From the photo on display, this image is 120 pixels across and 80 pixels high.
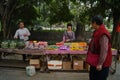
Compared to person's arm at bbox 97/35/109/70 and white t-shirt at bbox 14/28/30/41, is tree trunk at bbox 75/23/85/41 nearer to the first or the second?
white t-shirt at bbox 14/28/30/41

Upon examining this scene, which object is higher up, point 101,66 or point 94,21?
point 94,21

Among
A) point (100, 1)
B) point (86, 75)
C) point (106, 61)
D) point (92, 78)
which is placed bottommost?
point (86, 75)

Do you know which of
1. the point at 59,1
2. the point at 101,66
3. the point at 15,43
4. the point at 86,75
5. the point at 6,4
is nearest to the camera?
the point at 101,66

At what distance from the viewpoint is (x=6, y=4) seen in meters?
19.2

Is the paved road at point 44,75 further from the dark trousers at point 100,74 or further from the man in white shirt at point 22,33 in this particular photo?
the dark trousers at point 100,74

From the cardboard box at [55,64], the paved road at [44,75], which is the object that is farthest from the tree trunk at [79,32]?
the cardboard box at [55,64]

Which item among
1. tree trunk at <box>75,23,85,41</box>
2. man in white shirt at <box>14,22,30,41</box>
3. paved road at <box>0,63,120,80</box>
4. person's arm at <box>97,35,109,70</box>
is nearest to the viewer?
person's arm at <box>97,35,109,70</box>

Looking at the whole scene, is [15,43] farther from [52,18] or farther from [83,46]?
[52,18]

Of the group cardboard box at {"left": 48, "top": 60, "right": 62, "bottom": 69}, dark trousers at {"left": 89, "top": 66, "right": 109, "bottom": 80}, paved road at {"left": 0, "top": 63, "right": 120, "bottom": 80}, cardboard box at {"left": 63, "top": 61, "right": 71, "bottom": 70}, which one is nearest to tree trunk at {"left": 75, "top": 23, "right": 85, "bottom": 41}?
paved road at {"left": 0, "top": 63, "right": 120, "bottom": 80}

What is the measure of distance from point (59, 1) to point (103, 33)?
1614cm

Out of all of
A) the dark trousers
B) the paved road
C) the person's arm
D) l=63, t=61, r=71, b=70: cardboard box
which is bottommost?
the paved road

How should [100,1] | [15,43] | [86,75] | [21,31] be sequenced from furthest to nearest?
1. [100,1]
2. [21,31]
3. [15,43]
4. [86,75]

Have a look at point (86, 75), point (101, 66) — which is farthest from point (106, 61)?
point (86, 75)

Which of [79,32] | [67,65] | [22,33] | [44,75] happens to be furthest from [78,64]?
[79,32]
